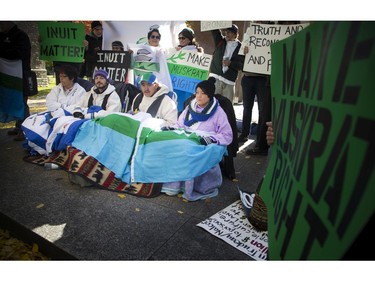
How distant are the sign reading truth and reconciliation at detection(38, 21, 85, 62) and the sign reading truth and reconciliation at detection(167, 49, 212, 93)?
67.4 inches

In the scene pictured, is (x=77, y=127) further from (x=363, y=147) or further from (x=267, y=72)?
(x=363, y=147)

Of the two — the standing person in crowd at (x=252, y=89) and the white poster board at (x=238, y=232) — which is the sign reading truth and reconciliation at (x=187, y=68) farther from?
the white poster board at (x=238, y=232)

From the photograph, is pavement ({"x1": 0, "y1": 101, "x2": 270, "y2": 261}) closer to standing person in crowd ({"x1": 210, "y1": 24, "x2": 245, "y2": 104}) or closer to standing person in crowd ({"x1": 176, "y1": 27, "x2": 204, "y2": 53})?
standing person in crowd ({"x1": 210, "y1": 24, "x2": 245, "y2": 104})

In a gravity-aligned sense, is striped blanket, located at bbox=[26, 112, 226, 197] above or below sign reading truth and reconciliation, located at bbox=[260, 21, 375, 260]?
below

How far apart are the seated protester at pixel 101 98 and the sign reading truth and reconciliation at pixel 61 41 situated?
3.25ft

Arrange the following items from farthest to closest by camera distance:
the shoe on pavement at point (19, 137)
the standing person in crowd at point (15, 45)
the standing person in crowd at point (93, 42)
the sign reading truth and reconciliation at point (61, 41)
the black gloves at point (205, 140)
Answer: the standing person in crowd at point (93, 42) < the shoe on pavement at point (19, 137) < the sign reading truth and reconciliation at point (61, 41) < the standing person in crowd at point (15, 45) < the black gloves at point (205, 140)

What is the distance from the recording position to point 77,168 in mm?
3195

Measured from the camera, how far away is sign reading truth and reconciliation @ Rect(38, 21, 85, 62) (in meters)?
4.74

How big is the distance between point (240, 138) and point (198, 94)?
2.13 metres

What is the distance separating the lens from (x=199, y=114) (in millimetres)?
3402

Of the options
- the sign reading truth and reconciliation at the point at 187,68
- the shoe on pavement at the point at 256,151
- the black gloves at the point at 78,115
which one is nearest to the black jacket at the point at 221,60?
the sign reading truth and reconciliation at the point at 187,68

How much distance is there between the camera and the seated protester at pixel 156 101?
3.94 m

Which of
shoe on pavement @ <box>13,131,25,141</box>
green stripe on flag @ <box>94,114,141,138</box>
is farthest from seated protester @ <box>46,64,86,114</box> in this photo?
green stripe on flag @ <box>94,114,141,138</box>

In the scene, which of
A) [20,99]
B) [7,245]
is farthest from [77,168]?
[20,99]
